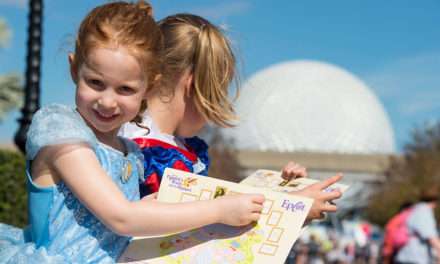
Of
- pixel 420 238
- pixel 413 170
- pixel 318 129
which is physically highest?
pixel 420 238

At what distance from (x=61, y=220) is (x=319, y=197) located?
749mm

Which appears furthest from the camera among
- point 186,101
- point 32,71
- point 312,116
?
point 312,116

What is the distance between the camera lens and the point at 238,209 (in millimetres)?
2139

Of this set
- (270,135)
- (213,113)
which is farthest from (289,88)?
(213,113)

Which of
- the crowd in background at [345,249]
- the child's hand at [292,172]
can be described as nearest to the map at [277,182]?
the child's hand at [292,172]

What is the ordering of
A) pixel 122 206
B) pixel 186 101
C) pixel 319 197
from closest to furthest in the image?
pixel 122 206 < pixel 319 197 < pixel 186 101

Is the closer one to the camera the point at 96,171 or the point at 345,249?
the point at 96,171

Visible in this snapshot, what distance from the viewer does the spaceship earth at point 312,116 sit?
64.4m

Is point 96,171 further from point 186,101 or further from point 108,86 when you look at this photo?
point 186,101

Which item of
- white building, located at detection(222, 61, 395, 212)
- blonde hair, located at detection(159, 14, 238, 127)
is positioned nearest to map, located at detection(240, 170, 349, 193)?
blonde hair, located at detection(159, 14, 238, 127)

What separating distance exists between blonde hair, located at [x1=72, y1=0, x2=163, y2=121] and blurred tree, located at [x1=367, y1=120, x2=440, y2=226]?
32455 mm

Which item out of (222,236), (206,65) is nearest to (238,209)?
(222,236)

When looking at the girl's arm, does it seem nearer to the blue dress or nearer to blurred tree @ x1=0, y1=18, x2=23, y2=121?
the blue dress

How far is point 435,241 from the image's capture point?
7.79 m
